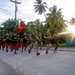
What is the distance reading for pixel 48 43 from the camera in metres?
13.6

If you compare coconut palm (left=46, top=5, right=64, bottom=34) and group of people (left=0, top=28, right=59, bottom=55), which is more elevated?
coconut palm (left=46, top=5, right=64, bottom=34)

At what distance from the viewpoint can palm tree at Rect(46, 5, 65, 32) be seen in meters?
51.7

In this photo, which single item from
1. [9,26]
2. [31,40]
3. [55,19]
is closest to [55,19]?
[55,19]

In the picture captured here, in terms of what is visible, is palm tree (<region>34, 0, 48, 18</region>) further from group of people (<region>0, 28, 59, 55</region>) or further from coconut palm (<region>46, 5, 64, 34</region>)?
group of people (<region>0, 28, 59, 55</region>)

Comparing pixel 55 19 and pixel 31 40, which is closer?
pixel 31 40

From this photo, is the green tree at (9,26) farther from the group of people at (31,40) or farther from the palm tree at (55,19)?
the group of people at (31,40)

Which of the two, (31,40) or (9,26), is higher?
(9,26)

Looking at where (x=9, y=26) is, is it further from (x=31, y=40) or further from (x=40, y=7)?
(x=31, y=40)

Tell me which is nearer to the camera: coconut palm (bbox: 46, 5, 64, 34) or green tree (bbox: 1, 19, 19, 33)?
green tree (bbox: 1, 19, 19, 33)

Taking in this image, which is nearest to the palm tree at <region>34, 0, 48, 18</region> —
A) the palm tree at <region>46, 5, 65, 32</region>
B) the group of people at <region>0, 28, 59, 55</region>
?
the palm tree at <region>46, 5, 65, 32</region>

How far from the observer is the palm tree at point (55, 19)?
169 ft

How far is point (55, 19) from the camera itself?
171 feet

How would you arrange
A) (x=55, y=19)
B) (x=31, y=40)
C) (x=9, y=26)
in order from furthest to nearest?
1. (x=55, y=19)
2. (x=9, y=26)
3. (x=31, y=40)

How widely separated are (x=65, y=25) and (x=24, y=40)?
37262mm
